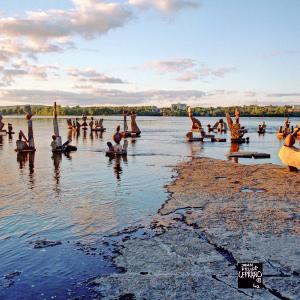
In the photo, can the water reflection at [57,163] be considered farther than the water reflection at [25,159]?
No

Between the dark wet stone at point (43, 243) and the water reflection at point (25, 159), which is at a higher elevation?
the dark wet stone at point (43, 243)

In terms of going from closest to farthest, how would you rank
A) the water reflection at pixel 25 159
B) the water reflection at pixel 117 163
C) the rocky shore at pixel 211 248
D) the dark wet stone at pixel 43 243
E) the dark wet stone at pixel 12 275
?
the rocky shore at pixel 211 248 → the dark wet stone at pixel 12 275 → the dark wet stone at pixel 43 243 → the water reflection at pixel 117 163 → the water reflection at pixel 25 159

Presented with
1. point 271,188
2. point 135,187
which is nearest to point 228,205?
point 271,188

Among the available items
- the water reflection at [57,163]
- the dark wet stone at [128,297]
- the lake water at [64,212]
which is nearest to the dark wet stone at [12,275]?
the lake water at [64,212]

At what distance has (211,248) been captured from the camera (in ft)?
32.0

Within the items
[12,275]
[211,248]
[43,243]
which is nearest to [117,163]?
[43,243]

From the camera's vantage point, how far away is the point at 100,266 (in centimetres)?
892

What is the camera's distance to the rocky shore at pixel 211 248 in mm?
7586

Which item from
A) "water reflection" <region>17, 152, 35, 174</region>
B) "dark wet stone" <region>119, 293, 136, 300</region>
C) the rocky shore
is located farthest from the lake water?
"dark wet stone" <region>119, 293, 136, 300</region>

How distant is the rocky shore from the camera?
7.59 m

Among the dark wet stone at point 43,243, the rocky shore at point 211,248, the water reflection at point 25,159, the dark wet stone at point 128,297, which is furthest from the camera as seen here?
the water reflection at point 25,159

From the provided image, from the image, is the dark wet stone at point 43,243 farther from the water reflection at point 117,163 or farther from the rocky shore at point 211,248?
the water reflection at point 117,163

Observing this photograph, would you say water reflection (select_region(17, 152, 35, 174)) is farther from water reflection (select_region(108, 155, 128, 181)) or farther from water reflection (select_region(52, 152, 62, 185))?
water reflection (select_region(108, 155, 128, 181))

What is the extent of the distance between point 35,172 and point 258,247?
683 inches
